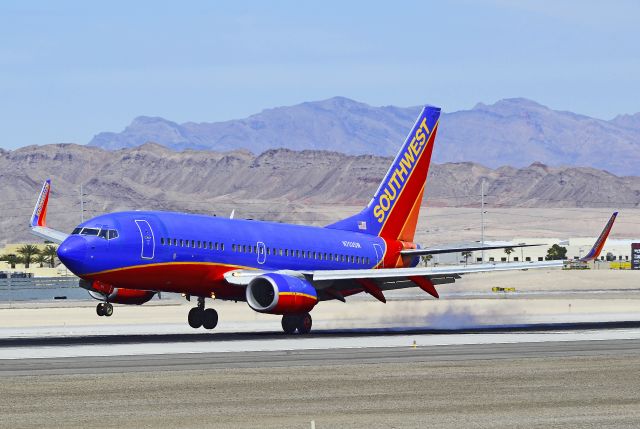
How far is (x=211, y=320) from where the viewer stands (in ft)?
188

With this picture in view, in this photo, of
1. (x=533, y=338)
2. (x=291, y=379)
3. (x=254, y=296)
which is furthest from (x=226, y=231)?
(x=291, y=379)

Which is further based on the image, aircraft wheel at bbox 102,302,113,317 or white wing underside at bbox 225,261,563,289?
aircraft wheel at bbox 102,302,113,317

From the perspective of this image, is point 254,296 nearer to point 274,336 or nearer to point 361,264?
point 274,336

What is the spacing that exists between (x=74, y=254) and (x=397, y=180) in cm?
2048

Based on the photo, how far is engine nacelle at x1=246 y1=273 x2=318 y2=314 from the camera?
52.2 m

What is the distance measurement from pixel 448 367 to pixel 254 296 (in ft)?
59.9

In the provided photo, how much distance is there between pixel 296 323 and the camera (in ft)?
179

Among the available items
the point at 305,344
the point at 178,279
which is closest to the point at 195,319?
the point at 178,279

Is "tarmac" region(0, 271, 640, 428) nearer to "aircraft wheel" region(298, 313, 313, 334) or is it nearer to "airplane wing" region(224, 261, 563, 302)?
"aircraft wheel" region(298, 313, 313, 334)

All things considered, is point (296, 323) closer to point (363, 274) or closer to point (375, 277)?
point (363, 274)

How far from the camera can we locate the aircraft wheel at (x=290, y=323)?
54.3m

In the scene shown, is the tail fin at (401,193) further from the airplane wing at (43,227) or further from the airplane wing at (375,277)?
the airplane wing at (43,227)

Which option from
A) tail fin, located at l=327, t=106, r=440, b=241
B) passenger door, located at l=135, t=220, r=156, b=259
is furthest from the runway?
tail fin, located at l=327, t=106, r=440, b=241

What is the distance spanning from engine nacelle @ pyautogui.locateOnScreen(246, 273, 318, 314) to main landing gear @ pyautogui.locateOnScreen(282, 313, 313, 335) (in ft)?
2.62
